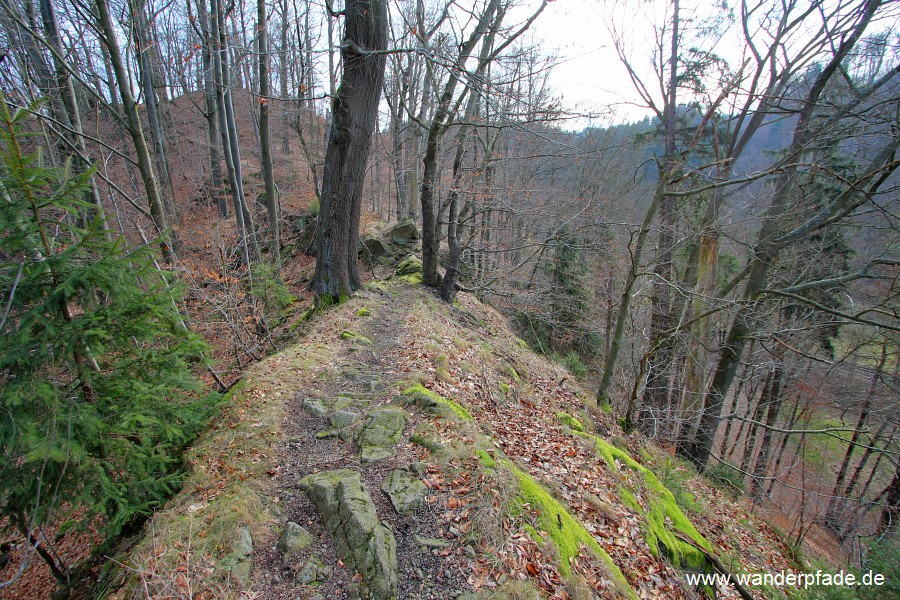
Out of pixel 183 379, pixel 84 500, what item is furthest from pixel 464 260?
pixel 84 500

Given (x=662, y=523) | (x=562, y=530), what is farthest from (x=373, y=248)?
(x=562, y=530)

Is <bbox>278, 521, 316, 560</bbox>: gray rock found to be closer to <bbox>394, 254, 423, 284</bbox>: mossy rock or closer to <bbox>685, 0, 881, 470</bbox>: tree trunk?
<bbox>685, 0, 881, 470</bbox>: tree trunk

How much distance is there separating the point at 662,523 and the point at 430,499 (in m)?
3.32

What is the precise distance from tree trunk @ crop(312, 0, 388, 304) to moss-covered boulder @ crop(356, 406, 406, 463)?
4.57 meters

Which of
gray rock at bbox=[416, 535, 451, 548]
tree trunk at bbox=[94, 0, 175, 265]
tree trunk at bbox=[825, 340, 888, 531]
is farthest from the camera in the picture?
tree trunk at bbox=[825, 340, 888, 531]

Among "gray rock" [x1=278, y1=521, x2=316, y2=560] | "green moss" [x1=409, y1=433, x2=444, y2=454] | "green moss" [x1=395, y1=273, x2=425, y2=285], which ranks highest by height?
"green moss" [x1=395, y1=273, x2=425, y2=285]

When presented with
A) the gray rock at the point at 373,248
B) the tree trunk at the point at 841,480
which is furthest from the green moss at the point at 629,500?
the gray rock at the point at 373,248

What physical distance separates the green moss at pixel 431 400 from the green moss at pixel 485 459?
2.00 feet

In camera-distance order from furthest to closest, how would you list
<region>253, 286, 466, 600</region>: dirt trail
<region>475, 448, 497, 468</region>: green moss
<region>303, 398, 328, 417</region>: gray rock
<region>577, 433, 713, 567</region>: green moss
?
<region>303, 398, 328, 417</region>: gray rock < <region>577, 433, 713, 567</region>: green moss < <region>475, 448, 497, 468</region>: green moss < <region>253, 286, 466, 600</region>: dirt trail

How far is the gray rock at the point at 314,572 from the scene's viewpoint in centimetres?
269

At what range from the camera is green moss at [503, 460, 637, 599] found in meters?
3.25

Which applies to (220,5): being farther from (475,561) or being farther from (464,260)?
(475,561)

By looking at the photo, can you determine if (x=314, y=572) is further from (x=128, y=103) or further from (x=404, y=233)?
(x=404, y=233)

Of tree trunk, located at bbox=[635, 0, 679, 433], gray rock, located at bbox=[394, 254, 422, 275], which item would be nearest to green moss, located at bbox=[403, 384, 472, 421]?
tree trunk, located at bbox=[635, 0, 679, 433]
